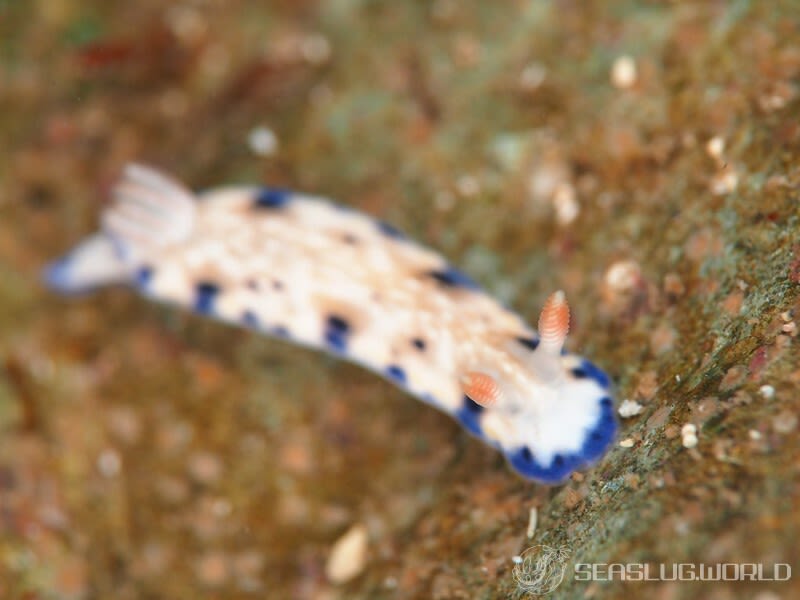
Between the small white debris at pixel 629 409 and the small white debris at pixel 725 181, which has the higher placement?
the small white debris at pixel 725 181

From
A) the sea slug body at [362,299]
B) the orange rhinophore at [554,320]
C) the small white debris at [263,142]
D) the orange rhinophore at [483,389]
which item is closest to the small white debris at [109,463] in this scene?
the sea slug body at [362,299]

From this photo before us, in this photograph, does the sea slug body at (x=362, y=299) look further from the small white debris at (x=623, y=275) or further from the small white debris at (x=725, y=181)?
the small white debris at (x=725, y=181)

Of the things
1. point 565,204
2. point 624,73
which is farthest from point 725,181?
point 624,73

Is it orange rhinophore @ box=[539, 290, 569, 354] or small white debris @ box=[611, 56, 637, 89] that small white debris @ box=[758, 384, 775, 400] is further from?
small white debris @ box=[611, 56, 637, 89]

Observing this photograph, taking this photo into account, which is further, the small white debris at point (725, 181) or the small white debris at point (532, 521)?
the small white debris at point (725, 181)

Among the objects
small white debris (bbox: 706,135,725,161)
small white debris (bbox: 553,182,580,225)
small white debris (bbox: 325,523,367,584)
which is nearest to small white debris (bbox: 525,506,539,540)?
small white debris (bbox: 325,523,367,584)

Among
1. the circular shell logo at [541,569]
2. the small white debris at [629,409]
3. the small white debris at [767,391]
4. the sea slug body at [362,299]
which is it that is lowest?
the circular shell logo at [541,569]
